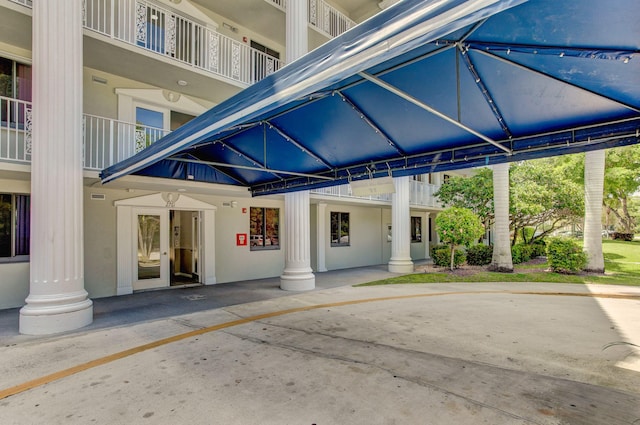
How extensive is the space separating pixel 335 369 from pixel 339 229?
11.2 m

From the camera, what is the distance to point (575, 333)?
18.9ft

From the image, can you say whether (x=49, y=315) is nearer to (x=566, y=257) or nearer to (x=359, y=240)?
(x=359, y=240)

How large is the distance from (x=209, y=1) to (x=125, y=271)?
859 centimetres

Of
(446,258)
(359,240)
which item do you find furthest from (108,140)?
(446,258)

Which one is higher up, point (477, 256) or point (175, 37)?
point (175, 37)

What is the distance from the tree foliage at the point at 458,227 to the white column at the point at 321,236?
4644 mm

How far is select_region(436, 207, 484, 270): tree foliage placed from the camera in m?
13.1

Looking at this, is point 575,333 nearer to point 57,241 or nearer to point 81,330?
point 81,330

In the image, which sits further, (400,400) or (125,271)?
(125,271)

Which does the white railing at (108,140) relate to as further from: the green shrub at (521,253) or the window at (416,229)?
the green shrub at (521,253)

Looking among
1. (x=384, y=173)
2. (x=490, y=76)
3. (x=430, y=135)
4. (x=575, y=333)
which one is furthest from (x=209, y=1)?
(x=575, y=333)

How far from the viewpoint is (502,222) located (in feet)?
43.8

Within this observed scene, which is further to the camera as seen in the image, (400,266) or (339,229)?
(339,229)

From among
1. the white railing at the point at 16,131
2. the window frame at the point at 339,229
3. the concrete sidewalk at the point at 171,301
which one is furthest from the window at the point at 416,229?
the white railing at the point at 16,131
